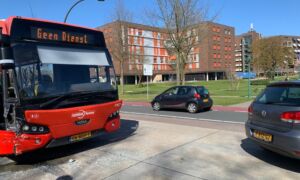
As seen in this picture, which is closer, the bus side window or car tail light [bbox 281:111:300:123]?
car tail light [bbox 281:111:300:123]

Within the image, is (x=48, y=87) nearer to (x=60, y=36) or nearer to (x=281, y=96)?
(x=60, y=36)

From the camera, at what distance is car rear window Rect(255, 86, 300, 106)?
506 cm

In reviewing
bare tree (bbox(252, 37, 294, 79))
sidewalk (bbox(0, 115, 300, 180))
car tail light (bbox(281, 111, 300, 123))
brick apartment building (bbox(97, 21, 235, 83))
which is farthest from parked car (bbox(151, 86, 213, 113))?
brick apartment building (bbox(97, 21, 235, 83))

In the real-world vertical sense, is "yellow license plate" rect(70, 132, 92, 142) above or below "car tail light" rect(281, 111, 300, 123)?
below

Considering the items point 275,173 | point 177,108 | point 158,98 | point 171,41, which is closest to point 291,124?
point 275,173

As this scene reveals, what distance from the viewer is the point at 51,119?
18.5ft

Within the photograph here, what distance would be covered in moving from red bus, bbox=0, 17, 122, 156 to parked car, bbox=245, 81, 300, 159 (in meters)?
3.48

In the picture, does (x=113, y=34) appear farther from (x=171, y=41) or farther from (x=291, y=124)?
(x=291, y=124)

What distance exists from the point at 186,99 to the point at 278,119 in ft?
32.2

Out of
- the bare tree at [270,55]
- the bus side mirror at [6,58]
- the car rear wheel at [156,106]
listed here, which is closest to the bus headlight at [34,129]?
the bus side mirror at [6,58]

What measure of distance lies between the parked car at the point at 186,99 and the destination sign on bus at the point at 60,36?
8709 mm

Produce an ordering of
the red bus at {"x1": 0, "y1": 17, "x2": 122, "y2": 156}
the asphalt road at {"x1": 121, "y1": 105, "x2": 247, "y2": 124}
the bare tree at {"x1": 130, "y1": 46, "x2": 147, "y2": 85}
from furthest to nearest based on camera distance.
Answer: the bare tree at {"x1": 130, "y1": 46, "x2": 147, "y2": 85} → the asphalt road at {"x1": 121, "y1": 105, "x2": 247, "y2": 124} → the red bus at {"x1": 0, "y1": 17, "x2": 122, "y2": 156}

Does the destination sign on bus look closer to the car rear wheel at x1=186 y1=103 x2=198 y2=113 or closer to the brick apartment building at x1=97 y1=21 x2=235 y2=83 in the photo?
the car rear wheel at x1=186 y1=103 x2=198 y2=113

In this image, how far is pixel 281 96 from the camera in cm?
537
